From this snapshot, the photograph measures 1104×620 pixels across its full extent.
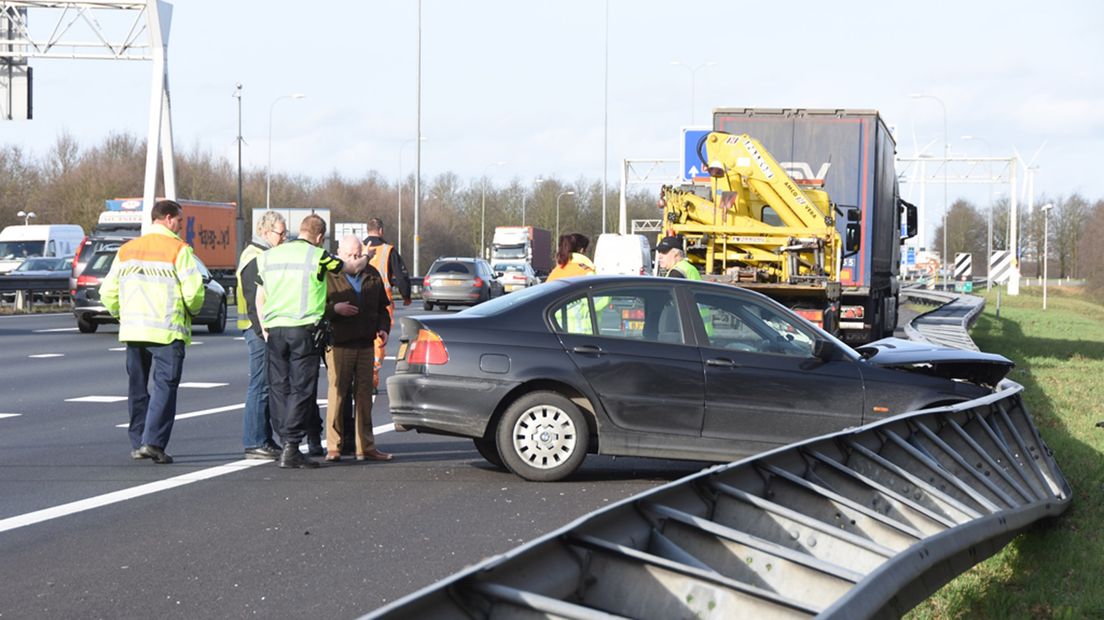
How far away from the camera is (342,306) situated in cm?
1069

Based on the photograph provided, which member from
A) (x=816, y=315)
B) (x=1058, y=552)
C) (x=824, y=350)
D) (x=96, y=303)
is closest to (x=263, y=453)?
(x=824, y=350)

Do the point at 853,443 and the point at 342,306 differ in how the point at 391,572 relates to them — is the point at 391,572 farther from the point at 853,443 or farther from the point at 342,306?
the point at 342,306

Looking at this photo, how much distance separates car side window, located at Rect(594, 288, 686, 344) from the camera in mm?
10023

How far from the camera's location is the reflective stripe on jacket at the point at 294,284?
10211 millimetres

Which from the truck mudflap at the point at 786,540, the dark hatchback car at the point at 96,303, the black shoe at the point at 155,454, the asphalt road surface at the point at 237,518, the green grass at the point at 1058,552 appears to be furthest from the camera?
the dark hatchback car at the point at 96,303

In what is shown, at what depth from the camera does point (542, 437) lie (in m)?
9.87

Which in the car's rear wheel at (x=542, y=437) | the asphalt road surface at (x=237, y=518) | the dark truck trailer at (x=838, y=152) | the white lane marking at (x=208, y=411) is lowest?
the white lane marking at (x=208, y=411)

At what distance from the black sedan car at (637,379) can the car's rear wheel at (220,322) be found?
62.6ft

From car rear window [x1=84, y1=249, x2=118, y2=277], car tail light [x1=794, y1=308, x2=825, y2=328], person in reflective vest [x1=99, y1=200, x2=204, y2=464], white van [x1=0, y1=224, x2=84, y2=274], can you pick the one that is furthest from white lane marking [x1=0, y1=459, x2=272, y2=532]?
white van [x1=0, y1=224, x2=84, y2=274]

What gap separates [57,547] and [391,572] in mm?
1807

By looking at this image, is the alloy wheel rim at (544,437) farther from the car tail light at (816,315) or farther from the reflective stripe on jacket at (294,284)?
the car tail light at (816,315)

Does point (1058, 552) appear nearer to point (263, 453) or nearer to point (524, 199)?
point (263, 453)

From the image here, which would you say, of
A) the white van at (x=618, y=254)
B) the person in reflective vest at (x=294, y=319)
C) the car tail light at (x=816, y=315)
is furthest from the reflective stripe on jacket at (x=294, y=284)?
the white van at (x=618, y=254)

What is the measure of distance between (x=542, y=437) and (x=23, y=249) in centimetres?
4758
